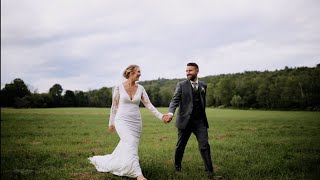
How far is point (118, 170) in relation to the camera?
25.6 feet

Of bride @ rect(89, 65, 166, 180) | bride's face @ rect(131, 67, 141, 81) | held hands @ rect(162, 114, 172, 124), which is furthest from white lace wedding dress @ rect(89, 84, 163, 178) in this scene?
held hands @ rect(162, 114, 172, 124)

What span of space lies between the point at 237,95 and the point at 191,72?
113 m

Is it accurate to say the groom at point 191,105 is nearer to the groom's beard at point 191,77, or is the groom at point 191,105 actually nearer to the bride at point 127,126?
the groom's beard at point 191,77

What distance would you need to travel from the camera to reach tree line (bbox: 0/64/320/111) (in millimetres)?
69875

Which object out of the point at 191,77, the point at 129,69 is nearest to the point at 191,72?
the point at 191,77

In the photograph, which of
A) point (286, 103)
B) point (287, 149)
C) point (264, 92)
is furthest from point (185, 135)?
point (264, 92)

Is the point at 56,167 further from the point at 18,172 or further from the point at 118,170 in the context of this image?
the point at 118,170

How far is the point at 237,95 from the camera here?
117625mm

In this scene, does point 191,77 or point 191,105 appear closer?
point 191,105

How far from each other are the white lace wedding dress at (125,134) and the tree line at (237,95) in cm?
5516

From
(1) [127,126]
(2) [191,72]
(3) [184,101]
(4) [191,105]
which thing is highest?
(2) [191,72]

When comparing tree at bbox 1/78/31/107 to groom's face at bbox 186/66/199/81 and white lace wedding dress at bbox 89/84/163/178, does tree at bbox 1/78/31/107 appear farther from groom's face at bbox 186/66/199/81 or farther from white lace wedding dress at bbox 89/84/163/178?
groom's face at bbox 186/66/199/81

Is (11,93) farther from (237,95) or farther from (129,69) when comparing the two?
(237,95)

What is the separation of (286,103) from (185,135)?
85.5m
